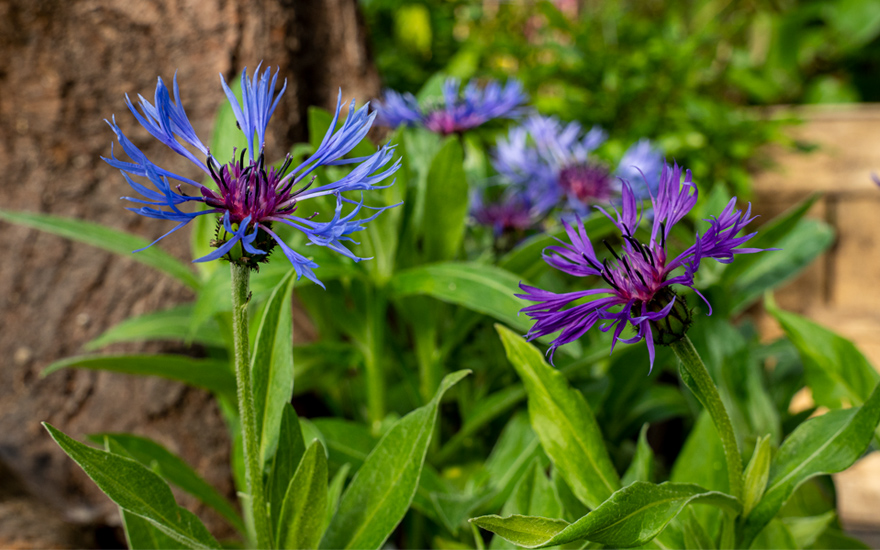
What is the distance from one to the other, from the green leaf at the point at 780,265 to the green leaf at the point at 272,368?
2.59 feet

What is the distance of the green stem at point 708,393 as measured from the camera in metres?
0.55

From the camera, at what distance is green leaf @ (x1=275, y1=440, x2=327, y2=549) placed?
0.61 meters

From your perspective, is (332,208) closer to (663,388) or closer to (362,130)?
(362,130)

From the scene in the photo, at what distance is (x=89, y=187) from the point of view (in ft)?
4.01

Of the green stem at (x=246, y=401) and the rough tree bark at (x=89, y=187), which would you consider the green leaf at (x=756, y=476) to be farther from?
the rough tree bark at (x=89, y=187)

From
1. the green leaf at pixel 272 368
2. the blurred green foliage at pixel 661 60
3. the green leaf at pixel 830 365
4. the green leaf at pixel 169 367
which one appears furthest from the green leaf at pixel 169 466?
the blurred green foliage at pixel 661 60

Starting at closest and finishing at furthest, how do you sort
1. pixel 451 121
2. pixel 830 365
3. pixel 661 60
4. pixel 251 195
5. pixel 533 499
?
pixel 251 195 < pixel 533 499 < pixel 830 365 < pixel 451 121 < pixel 661 60

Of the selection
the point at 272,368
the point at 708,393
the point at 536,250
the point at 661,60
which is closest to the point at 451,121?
the point at 536,250

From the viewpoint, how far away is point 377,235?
97 cm

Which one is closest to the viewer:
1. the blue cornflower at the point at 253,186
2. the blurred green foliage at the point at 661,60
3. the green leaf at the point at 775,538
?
the blue cornflower at the point at 253,186

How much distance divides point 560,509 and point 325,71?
94cm

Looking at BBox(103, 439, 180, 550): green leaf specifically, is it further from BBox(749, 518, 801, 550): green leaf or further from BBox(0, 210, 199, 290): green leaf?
BBox(749, 518, 801, 550): green leaf

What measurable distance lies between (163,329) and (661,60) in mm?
1914

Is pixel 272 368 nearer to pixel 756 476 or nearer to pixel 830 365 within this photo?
pixel 756 476
